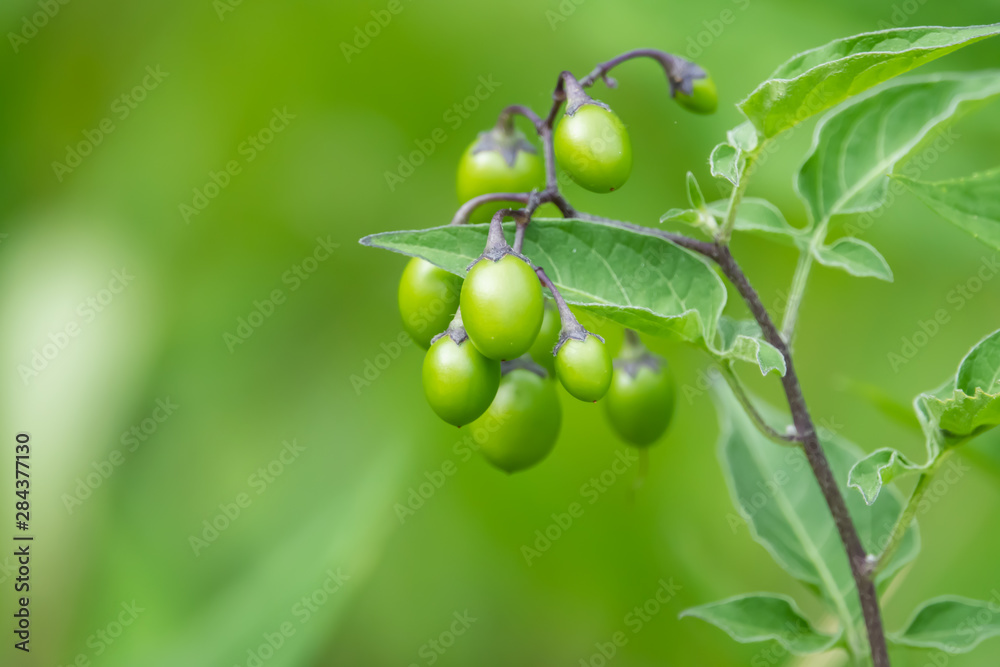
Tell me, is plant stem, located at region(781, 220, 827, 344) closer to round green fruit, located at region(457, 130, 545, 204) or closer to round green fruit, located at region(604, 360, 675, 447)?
round green fruit, located at region(604, 360, 675, 447)

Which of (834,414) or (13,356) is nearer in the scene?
(13,356)

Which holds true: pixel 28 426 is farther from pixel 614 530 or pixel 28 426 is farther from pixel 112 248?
pixel 614 530

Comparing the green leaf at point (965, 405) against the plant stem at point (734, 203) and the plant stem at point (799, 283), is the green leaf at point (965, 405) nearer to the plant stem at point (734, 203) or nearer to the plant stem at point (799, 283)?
the plant stem at point (799, 283)

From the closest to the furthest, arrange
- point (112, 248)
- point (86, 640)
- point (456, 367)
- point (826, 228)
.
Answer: point (456, 367) < point (826, 228) < point (86, 640) < point (112, 248)

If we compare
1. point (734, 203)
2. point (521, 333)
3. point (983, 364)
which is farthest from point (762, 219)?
point (521, 333)

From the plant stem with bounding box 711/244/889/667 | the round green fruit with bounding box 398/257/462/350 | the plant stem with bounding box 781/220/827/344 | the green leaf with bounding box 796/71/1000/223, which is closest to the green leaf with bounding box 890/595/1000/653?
the plant stem with bounding box 711/244/889/667

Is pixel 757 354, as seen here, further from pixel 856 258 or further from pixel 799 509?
pixel 799 509

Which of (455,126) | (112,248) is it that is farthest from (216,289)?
(455,126)
